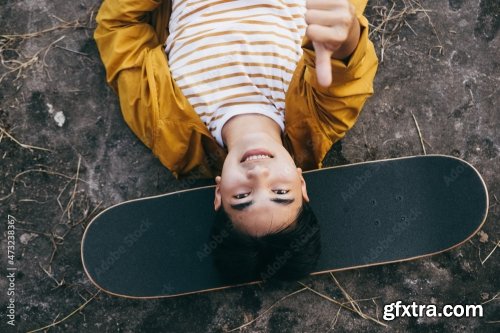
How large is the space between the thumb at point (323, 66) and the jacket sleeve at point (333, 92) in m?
0.26

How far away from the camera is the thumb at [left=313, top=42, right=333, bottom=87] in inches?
66.4

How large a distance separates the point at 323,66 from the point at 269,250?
3.37ft

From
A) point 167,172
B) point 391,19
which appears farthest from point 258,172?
point 391,19

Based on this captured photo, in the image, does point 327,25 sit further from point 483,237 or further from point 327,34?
point 483,237

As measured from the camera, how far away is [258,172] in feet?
6.82

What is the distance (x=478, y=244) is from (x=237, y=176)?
174cm

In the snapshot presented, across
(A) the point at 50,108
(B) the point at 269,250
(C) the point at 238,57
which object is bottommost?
(B) the point at 269,250

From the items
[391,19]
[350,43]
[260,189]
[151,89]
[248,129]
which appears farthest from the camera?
[391,19]

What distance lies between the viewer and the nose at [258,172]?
2.08 meters

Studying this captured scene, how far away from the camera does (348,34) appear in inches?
75.5

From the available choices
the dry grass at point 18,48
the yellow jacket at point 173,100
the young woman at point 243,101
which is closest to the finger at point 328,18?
the young woman at point 243,101

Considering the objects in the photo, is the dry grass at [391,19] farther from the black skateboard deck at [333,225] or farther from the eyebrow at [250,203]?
the eyebrow at [250,203]

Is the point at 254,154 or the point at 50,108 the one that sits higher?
the point at 254,154

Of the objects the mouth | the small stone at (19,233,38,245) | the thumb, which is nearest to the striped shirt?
the mouth
